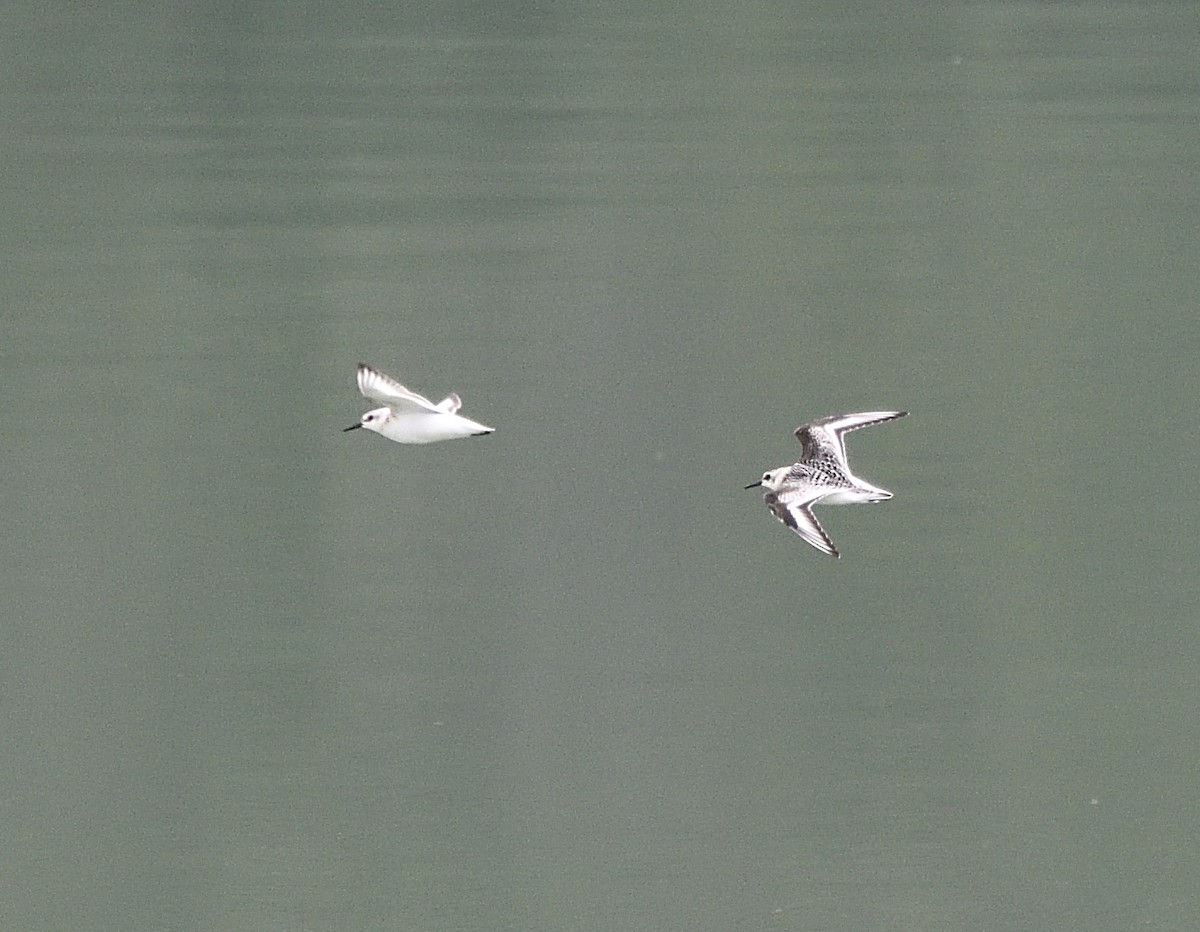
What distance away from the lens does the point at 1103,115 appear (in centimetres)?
833

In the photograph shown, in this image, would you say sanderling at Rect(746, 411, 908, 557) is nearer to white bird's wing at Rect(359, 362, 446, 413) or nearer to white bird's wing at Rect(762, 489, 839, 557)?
white bird's wing at Rect(762, 489, 839, 557)

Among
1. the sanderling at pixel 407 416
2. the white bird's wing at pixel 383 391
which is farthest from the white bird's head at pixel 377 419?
the white bird's wing at pixel 383 391

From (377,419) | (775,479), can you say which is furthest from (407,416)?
(775,479)

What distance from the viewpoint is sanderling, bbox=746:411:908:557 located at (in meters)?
4.51

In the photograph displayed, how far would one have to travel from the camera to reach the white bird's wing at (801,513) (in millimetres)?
4340

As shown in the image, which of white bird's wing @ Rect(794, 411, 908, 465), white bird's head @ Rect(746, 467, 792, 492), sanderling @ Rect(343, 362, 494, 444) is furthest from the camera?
white bird's wing @ Rect(794, 411, 908, 465)

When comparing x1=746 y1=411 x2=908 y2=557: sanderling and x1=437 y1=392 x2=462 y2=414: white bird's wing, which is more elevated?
x1=437 y1=392 x2=462 y2=414: white bird's wing

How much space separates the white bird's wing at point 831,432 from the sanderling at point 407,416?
853 millimetres

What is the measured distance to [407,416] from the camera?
489cm

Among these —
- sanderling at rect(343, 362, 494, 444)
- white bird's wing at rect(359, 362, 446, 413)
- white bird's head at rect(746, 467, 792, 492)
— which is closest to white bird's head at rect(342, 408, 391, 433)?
sanderling at rect(343, 362, 494, 444)

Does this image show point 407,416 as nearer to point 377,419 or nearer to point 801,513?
point 377,419

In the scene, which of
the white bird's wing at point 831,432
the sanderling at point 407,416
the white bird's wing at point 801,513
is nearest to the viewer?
the white bird's wing at point 801,513

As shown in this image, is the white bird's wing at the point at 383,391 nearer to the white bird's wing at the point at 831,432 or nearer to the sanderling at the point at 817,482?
the sanderling at the point at 817,482

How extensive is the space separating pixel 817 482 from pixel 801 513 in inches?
12.8
